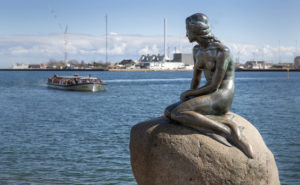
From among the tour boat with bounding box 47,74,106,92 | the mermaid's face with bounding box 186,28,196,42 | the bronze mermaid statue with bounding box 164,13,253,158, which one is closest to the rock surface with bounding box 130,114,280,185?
the bronze mermaid statue with bounding box 164,13,253,158

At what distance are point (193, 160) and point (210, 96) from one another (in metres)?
1.21

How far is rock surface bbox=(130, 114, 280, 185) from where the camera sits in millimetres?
7488

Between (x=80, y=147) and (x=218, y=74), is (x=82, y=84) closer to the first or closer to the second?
(x=80, y=147)

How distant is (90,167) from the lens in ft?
44.9

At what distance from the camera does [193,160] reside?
7.49m

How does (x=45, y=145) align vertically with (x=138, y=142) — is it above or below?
below

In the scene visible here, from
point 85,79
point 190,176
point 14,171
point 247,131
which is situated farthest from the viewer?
point 85,79

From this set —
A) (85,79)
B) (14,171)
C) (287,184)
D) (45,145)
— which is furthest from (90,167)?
(85,79)

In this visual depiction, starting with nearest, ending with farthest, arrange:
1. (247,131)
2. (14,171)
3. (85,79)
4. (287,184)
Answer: (247,131), (287,184), (14,171), (85,79)

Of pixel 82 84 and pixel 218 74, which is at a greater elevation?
pixel 218 74

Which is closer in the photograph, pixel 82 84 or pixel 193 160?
pixel 193 160

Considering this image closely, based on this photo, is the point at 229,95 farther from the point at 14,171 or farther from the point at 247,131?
the point at 14,171

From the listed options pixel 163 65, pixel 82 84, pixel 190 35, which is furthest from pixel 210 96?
pixel 163 65

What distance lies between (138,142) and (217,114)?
1477 mm
